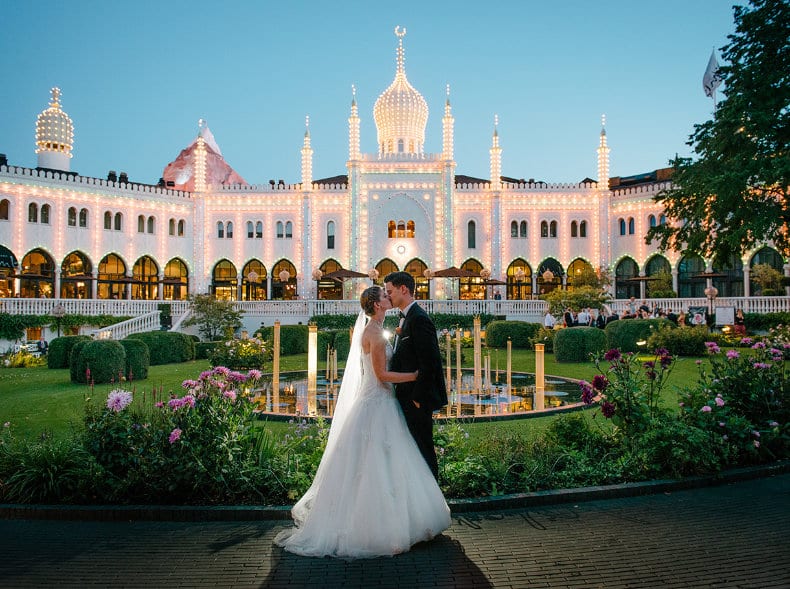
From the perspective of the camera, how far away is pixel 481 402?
12.6 metres

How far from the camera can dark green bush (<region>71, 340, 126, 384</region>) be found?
15.2 meters

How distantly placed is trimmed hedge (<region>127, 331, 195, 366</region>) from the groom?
17.9m

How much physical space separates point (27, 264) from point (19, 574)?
142 feet

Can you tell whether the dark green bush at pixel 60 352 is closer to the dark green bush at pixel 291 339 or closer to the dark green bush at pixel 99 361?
the dark green bush at pixel 99 361

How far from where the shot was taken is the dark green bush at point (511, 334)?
26.3 m

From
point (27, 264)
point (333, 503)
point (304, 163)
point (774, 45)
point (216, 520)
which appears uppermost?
point (304, 163)

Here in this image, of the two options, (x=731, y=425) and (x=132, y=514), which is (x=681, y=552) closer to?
(x=731, y=425)

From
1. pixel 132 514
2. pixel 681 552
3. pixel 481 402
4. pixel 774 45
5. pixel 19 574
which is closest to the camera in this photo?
pixel 19 574

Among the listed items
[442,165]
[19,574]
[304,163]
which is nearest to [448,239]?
[442,165]

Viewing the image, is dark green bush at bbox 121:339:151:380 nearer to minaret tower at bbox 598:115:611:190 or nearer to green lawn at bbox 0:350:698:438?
green lawn at bbox 0:350:698:438

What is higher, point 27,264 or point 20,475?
point 27,264

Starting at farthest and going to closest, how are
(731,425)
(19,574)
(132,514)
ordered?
(731,425) < (132,514) < (19,574)

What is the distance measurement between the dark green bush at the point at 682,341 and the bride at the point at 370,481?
668 inches

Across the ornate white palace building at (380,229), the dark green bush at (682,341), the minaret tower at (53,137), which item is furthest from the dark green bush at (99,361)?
the minaret tower at (53,137)
